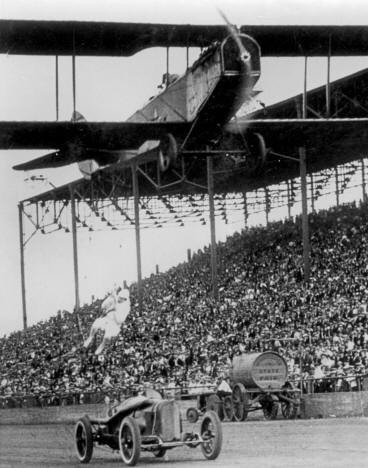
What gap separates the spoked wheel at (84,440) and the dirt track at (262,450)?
0.15m

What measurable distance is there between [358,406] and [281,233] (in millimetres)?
21439

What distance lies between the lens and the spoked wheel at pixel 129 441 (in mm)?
13094

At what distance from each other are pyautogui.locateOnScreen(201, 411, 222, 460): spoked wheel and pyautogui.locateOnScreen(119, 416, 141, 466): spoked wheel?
934 millimetres

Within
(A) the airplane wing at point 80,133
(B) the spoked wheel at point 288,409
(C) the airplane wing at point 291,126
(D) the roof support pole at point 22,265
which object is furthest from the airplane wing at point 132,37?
(D) the roof support pole at point 22,265

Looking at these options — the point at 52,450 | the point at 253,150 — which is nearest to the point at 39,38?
the point at 253,150

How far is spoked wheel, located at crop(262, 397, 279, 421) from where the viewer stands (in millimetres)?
24016

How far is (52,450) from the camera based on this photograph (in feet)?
55.5

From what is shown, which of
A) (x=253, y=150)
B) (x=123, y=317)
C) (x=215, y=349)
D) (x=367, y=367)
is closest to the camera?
(x=253, y=150)

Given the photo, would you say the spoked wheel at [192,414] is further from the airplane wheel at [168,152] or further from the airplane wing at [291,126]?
the airplane wing at [291,126]

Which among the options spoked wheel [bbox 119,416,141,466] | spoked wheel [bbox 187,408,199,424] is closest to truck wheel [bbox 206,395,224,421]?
spoked wheel [bbox 187,408,199,424]

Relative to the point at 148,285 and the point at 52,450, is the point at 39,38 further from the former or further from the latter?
the point at 148,285

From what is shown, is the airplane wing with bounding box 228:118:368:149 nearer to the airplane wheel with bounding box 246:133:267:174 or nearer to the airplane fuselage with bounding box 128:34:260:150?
the airplane wheel with bounding box 246:133:267:174

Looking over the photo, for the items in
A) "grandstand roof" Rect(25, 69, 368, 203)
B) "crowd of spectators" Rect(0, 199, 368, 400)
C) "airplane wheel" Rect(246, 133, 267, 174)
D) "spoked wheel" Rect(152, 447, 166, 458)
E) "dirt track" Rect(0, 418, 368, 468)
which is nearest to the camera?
"dirt track" Rect(0, 418, 368, 468)

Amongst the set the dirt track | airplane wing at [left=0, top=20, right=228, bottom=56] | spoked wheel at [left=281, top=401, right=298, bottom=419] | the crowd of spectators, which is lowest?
the dirt track
